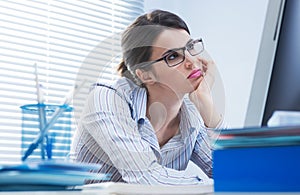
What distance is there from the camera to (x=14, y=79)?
1.78 m

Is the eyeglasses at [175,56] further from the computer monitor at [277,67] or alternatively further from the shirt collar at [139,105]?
the computer monitor at [277,67]

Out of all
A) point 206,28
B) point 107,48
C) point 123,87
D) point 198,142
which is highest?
point 206,28

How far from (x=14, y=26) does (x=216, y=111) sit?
99 centimetres

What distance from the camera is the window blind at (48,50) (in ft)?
5.79

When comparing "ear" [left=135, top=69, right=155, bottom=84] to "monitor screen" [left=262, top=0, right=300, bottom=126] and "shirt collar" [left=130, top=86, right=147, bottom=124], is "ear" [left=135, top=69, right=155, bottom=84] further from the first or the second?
"monitor screen" [left=262, top=0, right=300, bottom=126]

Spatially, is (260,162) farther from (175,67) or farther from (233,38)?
(233,38)

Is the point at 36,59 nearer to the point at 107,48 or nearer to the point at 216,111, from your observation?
the point at 107,48

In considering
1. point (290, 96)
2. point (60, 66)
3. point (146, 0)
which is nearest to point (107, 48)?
point (60, 66)

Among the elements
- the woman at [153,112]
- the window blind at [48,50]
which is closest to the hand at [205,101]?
the woman at [153,112]

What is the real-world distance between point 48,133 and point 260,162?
0.54m

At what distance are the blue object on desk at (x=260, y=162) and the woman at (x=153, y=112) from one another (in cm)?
54

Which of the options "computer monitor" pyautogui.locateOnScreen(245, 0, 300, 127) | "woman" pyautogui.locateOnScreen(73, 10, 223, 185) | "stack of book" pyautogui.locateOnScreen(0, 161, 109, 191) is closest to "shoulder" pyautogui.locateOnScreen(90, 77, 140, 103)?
"woman" pyautogui.locateOnScreen(73, 10, 223, 185)

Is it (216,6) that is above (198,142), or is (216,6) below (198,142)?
above

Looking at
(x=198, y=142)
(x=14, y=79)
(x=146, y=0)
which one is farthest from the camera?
(x=146, y=0)
